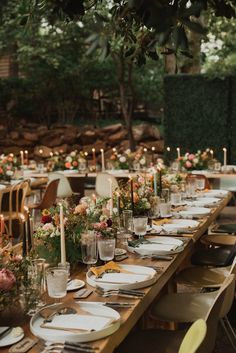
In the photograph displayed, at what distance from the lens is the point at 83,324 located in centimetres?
206

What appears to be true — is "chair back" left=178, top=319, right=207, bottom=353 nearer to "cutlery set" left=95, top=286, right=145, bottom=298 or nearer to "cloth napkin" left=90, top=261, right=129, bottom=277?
"cutlery set" left=95, top=286, right=145, bottom=298

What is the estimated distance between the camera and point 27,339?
197 cm

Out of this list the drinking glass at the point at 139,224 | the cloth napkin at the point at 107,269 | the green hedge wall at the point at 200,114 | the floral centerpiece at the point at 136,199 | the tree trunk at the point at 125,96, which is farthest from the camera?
the tree trunk at the point at 125,96

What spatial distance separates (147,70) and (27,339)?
13.4m

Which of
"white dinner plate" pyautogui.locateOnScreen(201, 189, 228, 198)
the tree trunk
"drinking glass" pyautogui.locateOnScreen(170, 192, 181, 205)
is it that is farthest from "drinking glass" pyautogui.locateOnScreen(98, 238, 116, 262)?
the tree trunk

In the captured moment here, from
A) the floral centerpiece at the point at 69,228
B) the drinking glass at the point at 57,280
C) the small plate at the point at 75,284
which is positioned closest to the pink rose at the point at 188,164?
the floral centerpiece at the point at 69,228

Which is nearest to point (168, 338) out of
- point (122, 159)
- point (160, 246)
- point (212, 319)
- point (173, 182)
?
point (212, 319)

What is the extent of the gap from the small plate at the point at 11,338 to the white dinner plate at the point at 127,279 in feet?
1.80

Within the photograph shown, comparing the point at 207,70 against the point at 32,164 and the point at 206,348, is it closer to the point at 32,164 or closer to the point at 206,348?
the point at 32,164

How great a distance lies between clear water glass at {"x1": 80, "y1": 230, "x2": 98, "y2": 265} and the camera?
2774 mm

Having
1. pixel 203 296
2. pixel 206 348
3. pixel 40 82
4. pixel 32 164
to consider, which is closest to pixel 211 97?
pixel 32 164

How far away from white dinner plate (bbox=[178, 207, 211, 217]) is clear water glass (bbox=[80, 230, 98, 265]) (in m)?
1.64

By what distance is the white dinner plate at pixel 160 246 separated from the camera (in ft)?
10.2

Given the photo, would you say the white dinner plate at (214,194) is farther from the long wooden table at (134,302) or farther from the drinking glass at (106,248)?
the drinking glass at (106,248)
